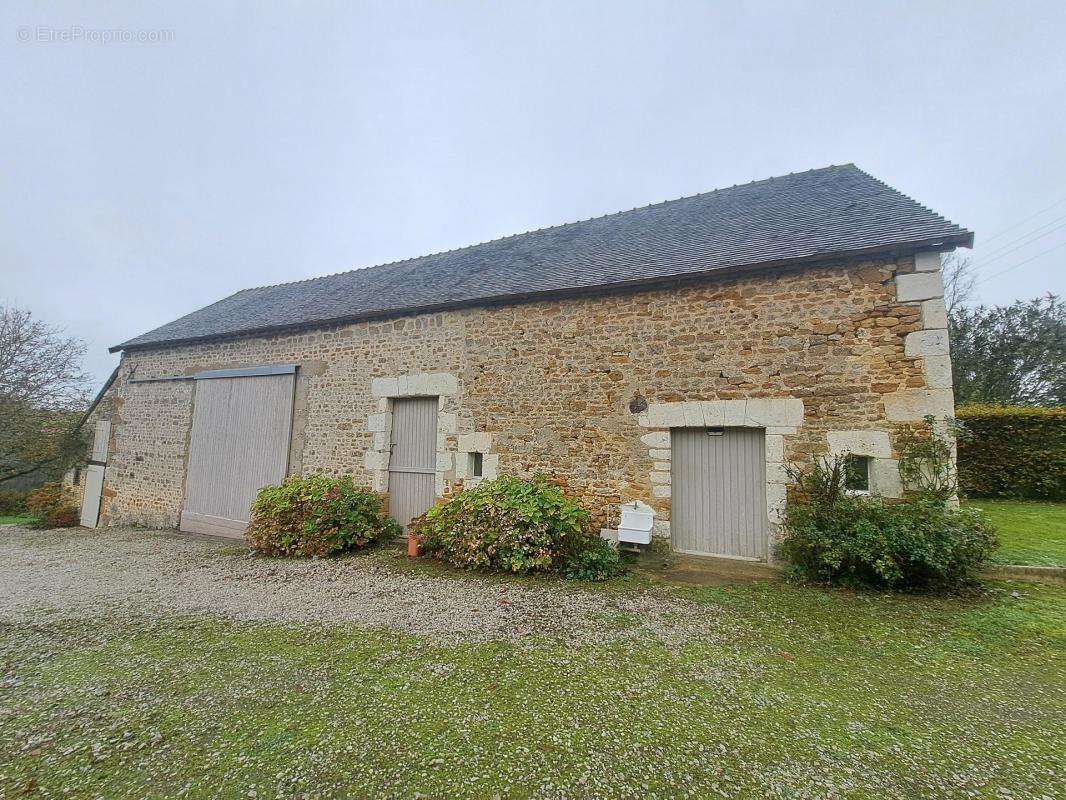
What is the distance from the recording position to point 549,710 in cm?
246

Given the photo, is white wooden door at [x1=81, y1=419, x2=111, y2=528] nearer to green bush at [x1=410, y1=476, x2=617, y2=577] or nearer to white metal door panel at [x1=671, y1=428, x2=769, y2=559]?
green bush at [x1=410, y1=476, x2=617, y2=577]

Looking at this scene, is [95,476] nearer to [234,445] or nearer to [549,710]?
[234,445]

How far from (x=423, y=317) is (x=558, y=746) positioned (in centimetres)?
609

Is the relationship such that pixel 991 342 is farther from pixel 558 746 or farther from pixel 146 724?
pixel 146 724

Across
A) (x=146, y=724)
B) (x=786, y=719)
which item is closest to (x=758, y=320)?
(x=786, y=719)

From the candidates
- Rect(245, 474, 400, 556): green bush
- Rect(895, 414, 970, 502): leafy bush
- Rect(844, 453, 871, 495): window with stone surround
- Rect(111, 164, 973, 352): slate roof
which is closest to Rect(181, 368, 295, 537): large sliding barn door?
Rect(111, 164, 973, 352): slate roof

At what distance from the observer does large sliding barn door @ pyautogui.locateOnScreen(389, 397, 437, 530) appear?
6.93m

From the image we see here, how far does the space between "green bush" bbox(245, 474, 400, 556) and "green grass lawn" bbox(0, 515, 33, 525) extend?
8442mm

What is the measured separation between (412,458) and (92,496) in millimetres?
8326

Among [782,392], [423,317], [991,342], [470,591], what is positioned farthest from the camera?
[991,342]

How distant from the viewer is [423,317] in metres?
7.09

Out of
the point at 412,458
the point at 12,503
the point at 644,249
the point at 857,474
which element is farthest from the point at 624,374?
the point at 12,503

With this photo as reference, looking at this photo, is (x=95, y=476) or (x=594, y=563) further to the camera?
(x=95, y=476)

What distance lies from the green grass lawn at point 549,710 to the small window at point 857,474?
1.27 meters
